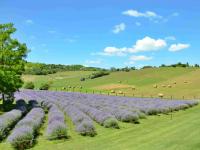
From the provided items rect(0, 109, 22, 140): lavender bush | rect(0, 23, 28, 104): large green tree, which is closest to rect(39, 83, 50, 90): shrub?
rect(0, 23, 28, 104): large green tree

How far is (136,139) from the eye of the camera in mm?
24328

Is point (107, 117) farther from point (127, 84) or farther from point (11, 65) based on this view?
point (127, 84)

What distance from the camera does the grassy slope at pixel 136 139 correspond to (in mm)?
21781

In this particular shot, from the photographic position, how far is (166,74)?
11375cm

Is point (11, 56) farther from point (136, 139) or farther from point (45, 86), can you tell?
point (45, 86)

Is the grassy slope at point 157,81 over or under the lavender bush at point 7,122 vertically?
over

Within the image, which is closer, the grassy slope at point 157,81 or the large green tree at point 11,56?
the large green tree at point 11,56

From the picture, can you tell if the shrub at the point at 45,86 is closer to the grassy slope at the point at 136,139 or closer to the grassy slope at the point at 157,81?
the grassy slope at the point at 157,81

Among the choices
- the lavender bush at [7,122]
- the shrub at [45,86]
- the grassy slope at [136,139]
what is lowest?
the grassy slope at [136,139]

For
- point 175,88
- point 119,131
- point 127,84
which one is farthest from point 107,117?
point 127,84

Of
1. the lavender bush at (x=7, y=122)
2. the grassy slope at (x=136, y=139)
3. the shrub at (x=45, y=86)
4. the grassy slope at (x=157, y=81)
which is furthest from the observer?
the shrub at (x=45, y=86)

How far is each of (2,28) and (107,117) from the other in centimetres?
1933

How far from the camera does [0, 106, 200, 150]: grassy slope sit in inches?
858

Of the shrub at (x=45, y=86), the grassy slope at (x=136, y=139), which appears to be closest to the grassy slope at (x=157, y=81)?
the shrub at (x=45, y=86)
